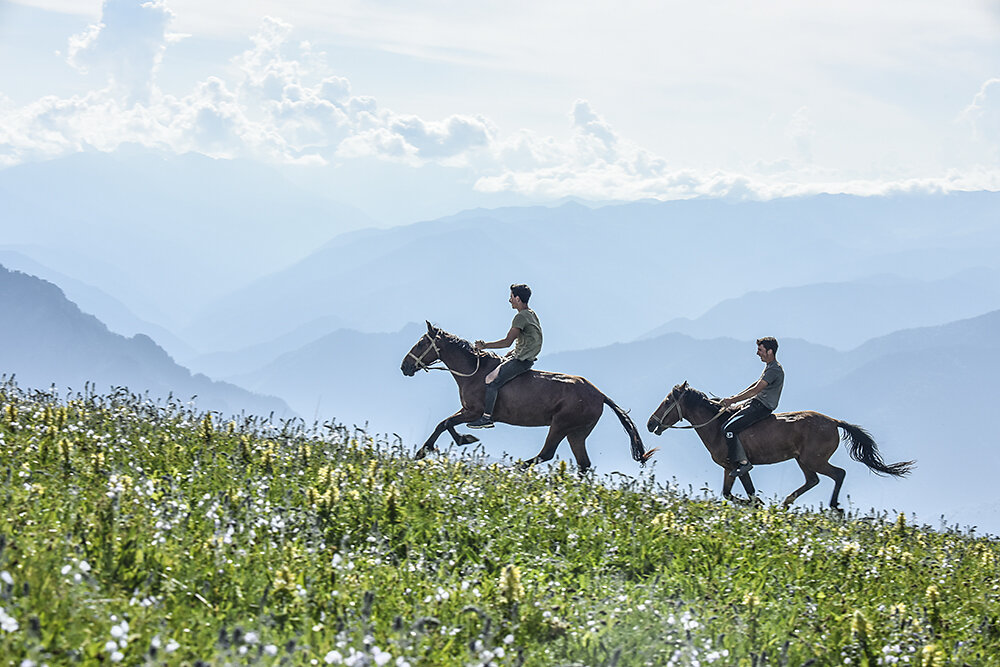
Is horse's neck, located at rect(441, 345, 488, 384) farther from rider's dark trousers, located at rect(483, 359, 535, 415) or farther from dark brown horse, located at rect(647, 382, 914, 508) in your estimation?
dark brown horse, located at rect(647, 382, 914, 508)

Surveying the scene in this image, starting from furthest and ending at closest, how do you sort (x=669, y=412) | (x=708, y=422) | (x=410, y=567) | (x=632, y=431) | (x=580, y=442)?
(x=669, y=412) < (x=708, y=422) < (x=632, y=431) < (x=580, y=442) < (x=410, y=567)

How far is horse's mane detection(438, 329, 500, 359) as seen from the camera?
17.7 meters

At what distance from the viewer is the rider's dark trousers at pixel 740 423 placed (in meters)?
17.4

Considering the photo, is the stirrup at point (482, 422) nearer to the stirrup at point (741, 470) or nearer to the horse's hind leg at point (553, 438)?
the horse's hind leg at point (553, 438)

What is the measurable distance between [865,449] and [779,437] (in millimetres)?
1743

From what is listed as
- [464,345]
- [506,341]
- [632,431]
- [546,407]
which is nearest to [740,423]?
[632,431]

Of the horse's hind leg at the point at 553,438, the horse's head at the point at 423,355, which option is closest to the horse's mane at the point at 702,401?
the horse's hind leg at the point at 553,438

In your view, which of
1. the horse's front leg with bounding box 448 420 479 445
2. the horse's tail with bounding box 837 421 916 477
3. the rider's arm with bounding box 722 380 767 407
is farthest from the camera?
the horse's tail with bounding box 837 421 916 477

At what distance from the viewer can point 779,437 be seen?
17359 mm

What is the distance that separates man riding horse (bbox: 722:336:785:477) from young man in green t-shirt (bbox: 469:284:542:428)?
368 centimetres

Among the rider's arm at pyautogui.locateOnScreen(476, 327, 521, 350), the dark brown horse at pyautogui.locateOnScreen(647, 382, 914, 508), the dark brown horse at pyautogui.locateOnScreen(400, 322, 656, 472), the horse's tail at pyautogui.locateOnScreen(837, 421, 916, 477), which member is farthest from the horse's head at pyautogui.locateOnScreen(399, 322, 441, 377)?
the horse's tail at pyautogui.locateOnScreen(837, 421, 916, 477)

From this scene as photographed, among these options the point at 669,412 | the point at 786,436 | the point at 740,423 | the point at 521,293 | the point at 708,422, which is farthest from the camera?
the point at 669,412

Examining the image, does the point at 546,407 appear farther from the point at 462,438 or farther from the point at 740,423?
the point at 740,423

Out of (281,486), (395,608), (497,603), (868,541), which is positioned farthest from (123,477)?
(868,541)
